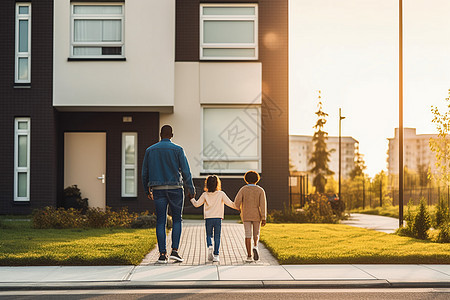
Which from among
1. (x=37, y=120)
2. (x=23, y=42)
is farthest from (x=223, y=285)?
(x=23, y=42)

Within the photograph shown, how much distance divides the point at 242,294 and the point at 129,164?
12261 millimetres

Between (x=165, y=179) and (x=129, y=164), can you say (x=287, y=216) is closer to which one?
(x=129, y=164)

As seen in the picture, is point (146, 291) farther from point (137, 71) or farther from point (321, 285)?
point (137, 71)

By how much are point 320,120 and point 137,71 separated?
142 ft

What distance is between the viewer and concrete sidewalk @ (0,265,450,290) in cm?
778

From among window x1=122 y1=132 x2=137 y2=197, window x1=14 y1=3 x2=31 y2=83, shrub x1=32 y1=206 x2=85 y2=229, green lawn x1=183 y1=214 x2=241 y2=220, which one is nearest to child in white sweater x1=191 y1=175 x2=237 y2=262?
shrub x1=32 y1=206 x2=85 y2=229

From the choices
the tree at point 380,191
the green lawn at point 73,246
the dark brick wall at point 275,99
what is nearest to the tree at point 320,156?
the tree at point 380,191

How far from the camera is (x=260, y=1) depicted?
19.0m

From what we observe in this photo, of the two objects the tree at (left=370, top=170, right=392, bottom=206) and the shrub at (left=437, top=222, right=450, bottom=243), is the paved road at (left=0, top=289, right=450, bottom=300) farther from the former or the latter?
the tree at (left=370, top=170, right=392, bottom=206)

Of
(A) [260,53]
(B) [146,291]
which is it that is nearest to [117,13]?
(A) [260,53]

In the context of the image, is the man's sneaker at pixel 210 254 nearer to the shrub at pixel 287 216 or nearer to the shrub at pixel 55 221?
the shrub at pixel 55 221

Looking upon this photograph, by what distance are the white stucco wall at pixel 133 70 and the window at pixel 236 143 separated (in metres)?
2.12

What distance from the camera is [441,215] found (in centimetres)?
1423

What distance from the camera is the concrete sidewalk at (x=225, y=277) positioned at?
7781 millimetres
